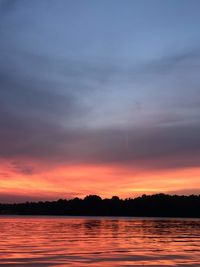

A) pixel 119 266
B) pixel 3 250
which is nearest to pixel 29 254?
pixel 3 250

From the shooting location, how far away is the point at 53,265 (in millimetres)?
28625

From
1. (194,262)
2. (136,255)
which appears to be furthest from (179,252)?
(194,262)

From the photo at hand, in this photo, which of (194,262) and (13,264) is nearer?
(13,264)

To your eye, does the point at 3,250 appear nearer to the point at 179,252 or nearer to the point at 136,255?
the point at 136,255

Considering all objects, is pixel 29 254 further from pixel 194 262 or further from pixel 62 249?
pixel 194 262

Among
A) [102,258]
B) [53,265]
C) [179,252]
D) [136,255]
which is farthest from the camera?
[179,252]

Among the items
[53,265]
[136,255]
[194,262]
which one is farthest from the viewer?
[136,255]

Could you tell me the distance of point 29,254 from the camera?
35312mm

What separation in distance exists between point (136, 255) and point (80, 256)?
4479 millimetres

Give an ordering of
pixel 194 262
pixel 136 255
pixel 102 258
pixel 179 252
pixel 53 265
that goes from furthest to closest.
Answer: pixel 179 252
pixel 136 255
pixel 102 258
pixel 194 262
pixel 53 265

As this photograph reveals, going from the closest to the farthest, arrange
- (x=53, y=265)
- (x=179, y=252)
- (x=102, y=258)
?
1. (x=53, y=265)
2. (x=102, y=258)
3. (x=179, y=252)

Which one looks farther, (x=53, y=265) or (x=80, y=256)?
(x=80, y=256)

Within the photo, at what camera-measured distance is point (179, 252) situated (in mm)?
39000

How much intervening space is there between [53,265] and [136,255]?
9.41 m
